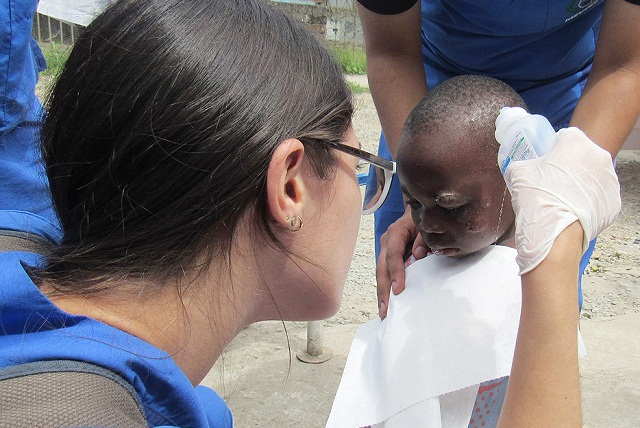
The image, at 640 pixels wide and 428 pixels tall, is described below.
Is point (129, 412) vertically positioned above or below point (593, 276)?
above

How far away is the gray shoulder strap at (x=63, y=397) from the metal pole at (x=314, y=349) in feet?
6.80

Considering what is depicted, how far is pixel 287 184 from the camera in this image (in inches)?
44.0

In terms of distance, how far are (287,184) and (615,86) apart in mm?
921

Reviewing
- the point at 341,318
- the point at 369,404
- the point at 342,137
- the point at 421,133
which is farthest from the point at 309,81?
the point at 341,318

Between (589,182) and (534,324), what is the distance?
1.00 ft

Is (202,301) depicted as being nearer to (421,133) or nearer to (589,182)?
(589,182)

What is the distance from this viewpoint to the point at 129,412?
2.85ft

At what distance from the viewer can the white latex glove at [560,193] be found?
1.12 meters

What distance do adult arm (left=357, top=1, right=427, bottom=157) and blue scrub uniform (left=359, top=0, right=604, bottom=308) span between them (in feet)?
0.18

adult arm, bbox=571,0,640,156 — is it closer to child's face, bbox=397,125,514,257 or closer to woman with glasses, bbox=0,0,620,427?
child's face, bbox=397,125,514,257

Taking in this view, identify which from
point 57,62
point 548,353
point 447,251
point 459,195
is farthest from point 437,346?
point 57,62

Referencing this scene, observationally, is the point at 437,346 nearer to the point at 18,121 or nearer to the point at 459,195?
the point at 459,195

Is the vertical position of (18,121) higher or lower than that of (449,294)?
higher

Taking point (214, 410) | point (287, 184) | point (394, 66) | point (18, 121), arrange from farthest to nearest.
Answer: point (394, 66)
point (18, 121)
point (214, 410)
point (287, 184)
